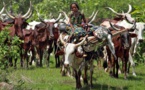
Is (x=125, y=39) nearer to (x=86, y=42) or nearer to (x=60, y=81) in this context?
(x=60, y=81)

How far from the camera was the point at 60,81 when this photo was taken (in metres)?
15.4

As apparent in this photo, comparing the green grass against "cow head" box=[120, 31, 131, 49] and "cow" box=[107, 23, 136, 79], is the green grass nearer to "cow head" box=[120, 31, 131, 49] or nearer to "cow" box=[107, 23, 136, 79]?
"cow" box=[107, 23, 136, 79]

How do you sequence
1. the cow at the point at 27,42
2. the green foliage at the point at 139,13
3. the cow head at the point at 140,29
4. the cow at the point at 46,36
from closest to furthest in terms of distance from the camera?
1. the cow head at the point at 140,29
2. the cow at the point at 27,42
3. the cow at the point at 46,36
4. the green foliage at the point at 139,13

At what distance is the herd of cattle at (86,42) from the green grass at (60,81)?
13.9 inches

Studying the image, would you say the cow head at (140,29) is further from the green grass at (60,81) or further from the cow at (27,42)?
the cow at (27,42)

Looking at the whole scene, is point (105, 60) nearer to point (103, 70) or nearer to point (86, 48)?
point (103, 70)

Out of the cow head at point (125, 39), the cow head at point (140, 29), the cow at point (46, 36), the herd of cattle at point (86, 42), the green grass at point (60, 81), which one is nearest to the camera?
the herd of cattle at point (86, 42)

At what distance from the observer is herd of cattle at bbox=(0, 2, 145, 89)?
44.9ft

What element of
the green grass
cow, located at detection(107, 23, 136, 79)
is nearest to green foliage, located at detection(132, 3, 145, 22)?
the green grass

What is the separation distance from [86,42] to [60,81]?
2.19 m

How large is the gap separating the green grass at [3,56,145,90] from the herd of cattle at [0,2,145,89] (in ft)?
1.16

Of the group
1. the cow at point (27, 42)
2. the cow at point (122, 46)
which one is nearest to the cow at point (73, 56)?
the cow at point (122, 46)

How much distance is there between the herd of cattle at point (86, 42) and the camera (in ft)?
44.9

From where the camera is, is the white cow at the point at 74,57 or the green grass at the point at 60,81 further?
the green grass at the point at 60,81
